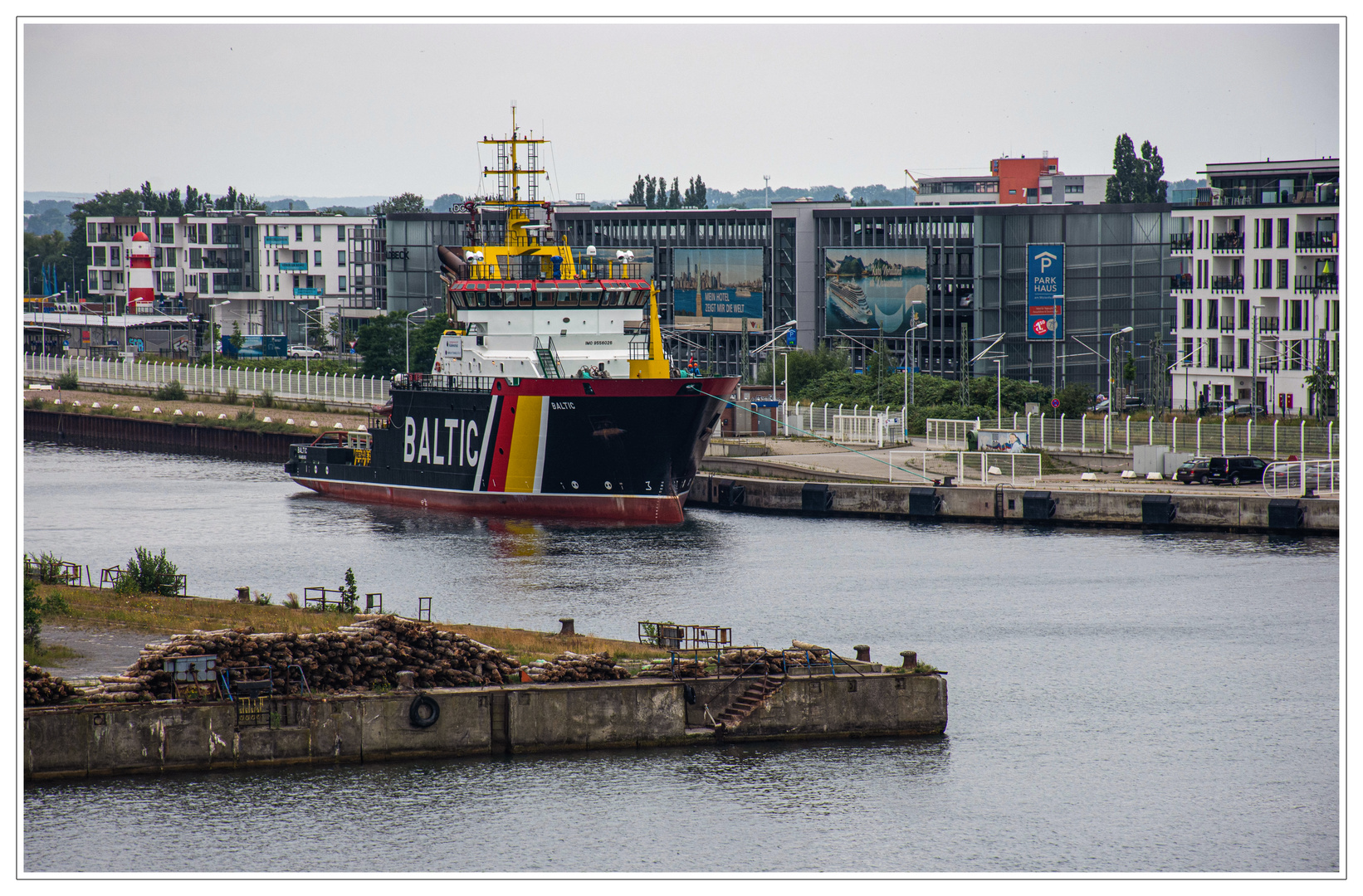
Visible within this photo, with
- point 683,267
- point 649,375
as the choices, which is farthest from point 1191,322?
point 683,267

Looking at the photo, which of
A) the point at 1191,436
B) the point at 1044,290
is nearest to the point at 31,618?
the point at 1191,436

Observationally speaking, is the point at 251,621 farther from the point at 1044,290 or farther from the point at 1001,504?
the point at 1044,290

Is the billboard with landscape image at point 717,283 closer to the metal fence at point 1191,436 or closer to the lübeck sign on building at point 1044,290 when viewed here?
the lübeck sign on building at point 1044,290

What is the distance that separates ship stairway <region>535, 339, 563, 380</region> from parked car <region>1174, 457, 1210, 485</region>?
21722mm

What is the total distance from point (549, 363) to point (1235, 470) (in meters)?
23.7

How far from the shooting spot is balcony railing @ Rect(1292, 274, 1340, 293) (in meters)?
65.2

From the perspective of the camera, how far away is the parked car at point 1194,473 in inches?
2149

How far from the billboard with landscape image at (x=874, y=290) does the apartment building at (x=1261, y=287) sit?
21.3m

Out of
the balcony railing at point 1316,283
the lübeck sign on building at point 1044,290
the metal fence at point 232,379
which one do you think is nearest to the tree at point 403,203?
the metal fence at point 232,379

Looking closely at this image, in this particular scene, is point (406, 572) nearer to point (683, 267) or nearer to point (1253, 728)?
point (1253, 728)

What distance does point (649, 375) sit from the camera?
177ft

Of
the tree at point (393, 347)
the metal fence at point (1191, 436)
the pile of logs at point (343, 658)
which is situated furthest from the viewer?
the tree at point (393, 347)

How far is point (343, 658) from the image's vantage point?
25.5m
